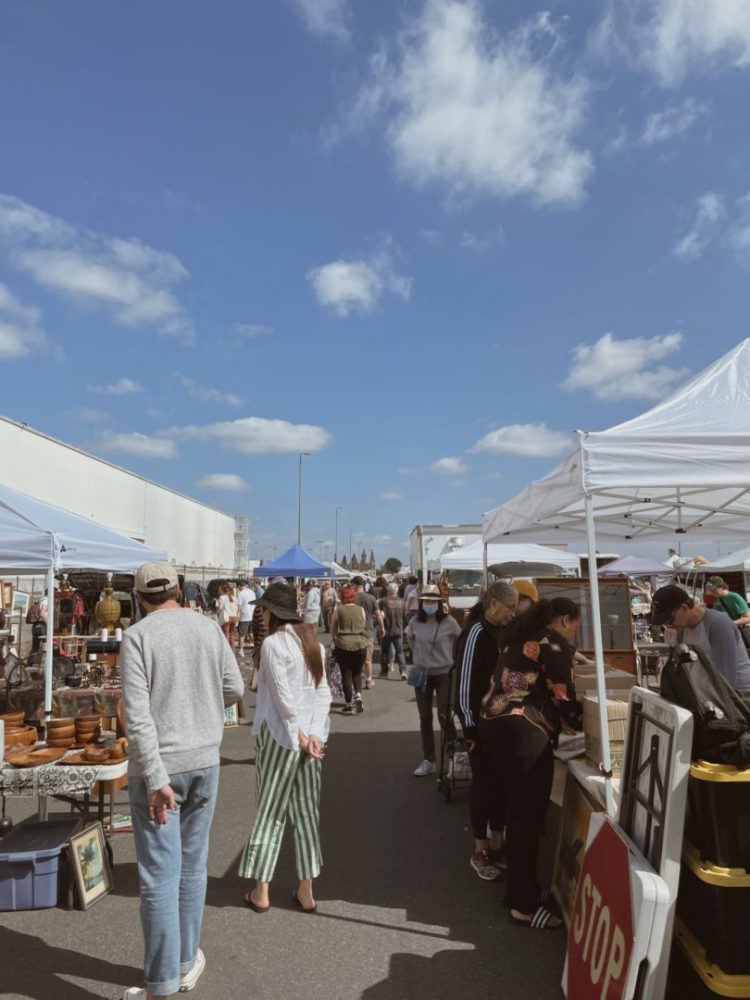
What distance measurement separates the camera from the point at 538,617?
147 inches

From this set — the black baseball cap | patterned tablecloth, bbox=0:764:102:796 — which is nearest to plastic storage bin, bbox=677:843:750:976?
the black baseball cap

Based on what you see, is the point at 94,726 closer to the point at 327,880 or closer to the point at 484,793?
the point at 327,880

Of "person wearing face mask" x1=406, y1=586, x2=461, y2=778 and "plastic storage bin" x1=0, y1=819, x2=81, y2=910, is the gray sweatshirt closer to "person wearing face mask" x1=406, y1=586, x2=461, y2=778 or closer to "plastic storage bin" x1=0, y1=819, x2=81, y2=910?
"plastic storage bin" x1=0, y1=819, x2=81, y2=910

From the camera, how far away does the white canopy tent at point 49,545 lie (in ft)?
18.7

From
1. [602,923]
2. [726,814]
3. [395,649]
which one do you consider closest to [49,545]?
[602,923]

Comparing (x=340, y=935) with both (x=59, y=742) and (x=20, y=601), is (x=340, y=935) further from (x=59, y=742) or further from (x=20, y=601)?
(x=20, y=601)

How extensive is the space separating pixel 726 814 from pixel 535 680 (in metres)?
1.20

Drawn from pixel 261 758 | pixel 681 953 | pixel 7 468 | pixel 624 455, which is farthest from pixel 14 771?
pixel 7 468

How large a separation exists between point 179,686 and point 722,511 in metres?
5.90

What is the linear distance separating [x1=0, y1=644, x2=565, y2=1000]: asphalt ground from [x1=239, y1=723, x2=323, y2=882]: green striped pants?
0.28 meters

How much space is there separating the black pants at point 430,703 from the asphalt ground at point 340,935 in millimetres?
1039

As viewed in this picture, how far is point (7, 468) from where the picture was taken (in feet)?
76.1

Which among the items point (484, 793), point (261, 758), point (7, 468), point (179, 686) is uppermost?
point (7, 468)

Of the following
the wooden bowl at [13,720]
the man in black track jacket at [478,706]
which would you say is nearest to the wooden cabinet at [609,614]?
the man in black track jacket at [478,706]
